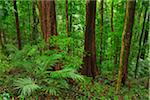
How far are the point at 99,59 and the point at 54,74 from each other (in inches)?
264

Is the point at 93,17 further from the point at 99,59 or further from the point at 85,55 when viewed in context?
the point at 99,59

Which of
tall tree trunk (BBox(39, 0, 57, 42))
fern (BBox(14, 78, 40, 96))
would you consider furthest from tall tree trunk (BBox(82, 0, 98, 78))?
fern (BBox(14, 78, 40, 96))

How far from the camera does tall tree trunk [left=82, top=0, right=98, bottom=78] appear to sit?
25.1 feet

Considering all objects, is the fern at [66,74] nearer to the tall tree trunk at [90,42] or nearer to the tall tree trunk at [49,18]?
the tall tree trunk at [49,18]

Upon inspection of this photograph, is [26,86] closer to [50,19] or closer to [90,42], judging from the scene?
[50,19]

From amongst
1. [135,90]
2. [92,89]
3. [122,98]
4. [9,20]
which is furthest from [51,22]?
[9,20]

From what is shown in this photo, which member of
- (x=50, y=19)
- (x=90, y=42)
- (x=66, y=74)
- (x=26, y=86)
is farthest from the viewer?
(x=90, y=42)

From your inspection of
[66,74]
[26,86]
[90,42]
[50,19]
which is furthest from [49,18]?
[26,86]

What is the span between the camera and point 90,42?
8.01 metres

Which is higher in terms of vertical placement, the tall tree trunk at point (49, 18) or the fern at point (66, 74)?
the tall tree trunk at point (49, 18)

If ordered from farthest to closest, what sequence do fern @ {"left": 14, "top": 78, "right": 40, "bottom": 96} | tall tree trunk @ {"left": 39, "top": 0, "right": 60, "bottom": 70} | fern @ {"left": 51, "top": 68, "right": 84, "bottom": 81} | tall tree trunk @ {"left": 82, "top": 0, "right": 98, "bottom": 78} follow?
tall tree trunk @ {"left": 82, "top": 0, "right": 98, "bottom": 78} < tall tree trunk @ {"left": 39, "top": 0, "right": 60, "bottom": 70} < fern @ {"left": 51, "top": 68, "right": 84, "bottom": 81} < fern @ {"left": 14, "top": 78, "right": 40, "bottom": 96}

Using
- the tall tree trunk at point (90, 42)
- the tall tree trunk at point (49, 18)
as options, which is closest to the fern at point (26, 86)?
the tall tree trunk at point (49, 18)

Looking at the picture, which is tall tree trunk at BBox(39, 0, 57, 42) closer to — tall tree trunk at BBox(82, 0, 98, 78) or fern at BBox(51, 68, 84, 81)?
tall tree trunk at BBox(82, 0, 98, 78)

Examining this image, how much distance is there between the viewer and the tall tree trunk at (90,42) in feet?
25.1
